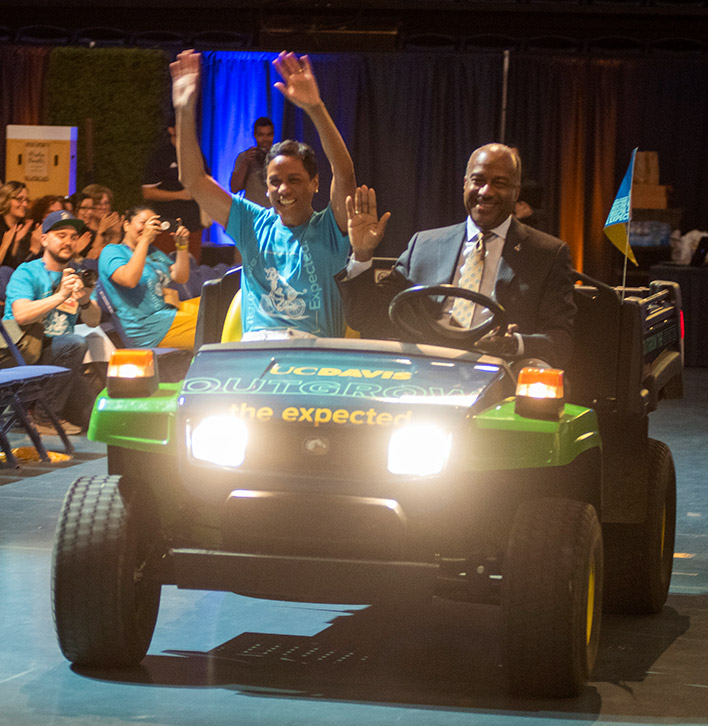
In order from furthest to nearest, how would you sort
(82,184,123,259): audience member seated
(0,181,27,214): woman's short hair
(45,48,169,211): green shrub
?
(45,48,169,211): green shrub → (82,184,123,259): audience member seated → (0,181,27,214): woman's short hair

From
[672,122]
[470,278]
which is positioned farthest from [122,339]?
[672,122]

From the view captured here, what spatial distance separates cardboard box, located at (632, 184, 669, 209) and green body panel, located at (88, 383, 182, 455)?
10.2 m

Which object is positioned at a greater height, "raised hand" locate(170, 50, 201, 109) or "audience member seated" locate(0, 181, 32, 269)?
"raised hand" locate(170, 50, 201, 109)

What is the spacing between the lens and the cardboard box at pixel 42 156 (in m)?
12.9

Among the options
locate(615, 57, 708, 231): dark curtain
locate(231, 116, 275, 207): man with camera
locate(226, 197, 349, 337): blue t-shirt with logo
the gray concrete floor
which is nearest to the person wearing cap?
the gray concrete floor

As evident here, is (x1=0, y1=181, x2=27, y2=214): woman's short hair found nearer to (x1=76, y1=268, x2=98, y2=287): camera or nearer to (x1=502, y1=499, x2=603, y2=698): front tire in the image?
(x1=76, y1=268, x2=98, y2=287): camera

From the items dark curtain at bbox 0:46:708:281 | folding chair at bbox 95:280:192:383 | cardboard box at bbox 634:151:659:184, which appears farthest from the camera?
dark curtain at bbox 0:46:708:281

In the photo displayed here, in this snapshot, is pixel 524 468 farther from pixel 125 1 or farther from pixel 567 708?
pixel 125 1

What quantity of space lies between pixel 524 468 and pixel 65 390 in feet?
15.9

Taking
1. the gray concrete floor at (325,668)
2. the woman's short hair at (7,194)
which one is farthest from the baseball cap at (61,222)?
the gray concrete floor at (325,668)

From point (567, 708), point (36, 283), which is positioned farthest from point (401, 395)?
point (36, 283)

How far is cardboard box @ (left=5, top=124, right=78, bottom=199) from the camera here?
12.9m

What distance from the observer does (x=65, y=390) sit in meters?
7.62

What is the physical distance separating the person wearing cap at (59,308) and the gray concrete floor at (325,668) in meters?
2.76
